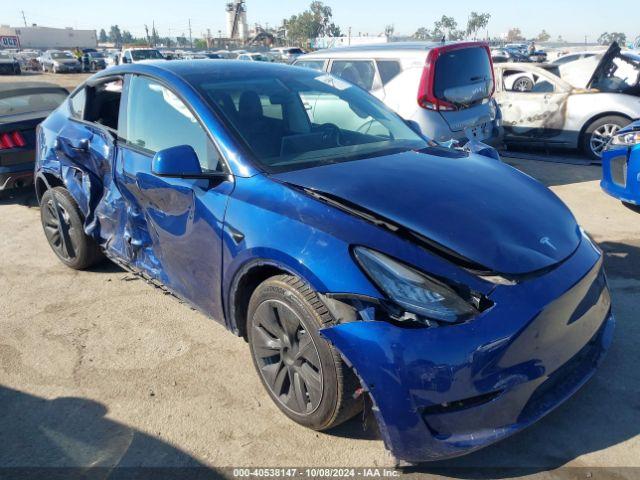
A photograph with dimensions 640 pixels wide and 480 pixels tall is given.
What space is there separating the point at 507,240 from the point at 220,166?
1.47 m

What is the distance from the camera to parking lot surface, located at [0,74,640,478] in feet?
7.86

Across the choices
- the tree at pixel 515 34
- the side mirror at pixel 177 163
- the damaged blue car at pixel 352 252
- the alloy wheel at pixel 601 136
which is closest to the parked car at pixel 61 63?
the alloy wheel at pixel 601 136

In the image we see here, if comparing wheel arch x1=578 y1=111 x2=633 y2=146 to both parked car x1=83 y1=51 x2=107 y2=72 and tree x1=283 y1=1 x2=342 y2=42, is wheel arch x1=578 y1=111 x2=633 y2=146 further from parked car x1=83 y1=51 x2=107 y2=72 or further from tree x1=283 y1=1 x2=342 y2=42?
tree x1=283 y1=1 x2=342 y2=42

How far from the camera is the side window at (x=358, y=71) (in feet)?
22.1

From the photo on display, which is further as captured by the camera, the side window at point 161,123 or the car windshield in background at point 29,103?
the car windshield in background at point 29,103

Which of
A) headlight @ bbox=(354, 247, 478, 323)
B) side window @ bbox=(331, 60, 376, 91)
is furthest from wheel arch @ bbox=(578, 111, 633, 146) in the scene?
headlight @ bbox=(354, 247, 478, 323)

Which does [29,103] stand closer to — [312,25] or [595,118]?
[595,118]

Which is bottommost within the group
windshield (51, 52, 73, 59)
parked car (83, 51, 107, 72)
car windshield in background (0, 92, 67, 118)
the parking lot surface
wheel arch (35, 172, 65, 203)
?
parked car (83, 51, 107, 72)

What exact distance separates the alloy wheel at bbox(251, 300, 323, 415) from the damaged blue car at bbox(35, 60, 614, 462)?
10mm

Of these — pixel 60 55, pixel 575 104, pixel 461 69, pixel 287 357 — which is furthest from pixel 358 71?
pixel 60 55

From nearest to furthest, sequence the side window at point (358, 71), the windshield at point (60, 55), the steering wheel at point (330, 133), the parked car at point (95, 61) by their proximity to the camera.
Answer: the steering wheel at point (330, 133), the side window at point (358, 71), the windshield at point (60, 55), the parked car at point (95, 61)

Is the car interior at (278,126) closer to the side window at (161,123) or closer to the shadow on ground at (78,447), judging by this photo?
the side window at (161,123)

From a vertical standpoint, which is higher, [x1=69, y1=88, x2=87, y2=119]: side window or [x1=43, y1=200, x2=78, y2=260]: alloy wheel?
[x1=69, y1=88, x2=87, y2=119]: side window

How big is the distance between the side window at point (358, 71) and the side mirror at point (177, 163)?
4.26 m
